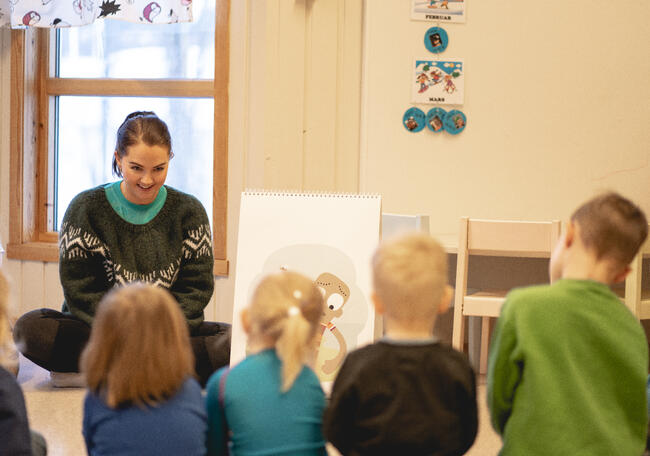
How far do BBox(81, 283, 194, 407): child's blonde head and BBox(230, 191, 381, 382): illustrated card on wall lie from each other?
1.20 meters

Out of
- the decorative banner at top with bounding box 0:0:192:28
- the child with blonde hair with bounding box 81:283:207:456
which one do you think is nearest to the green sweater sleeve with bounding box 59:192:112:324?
the decorative banner at top with bounding box 0:0:192:28

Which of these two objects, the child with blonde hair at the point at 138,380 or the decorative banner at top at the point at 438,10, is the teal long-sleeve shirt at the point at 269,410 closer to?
the child with blonde hair at the point at 138,380

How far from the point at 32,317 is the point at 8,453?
1396 millimetres

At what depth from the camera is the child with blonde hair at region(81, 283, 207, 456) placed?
1367 mm

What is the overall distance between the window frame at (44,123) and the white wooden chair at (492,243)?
4.22 feet

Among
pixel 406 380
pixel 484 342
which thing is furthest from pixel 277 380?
pixel 484 342

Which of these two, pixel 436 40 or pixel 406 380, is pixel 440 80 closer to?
pixel 436 40

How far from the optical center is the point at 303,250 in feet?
Answer: 8.72

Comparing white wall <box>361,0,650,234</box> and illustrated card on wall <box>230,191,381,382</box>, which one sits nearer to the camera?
illustrated card on wall <box>230,191,381,382</box>

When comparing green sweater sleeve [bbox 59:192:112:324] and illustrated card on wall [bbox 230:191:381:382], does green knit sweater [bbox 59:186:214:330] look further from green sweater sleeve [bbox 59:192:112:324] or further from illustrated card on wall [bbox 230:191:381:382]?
illustrated card on wall [bbox 230:191:381:382]

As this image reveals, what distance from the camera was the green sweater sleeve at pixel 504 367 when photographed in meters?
1.53

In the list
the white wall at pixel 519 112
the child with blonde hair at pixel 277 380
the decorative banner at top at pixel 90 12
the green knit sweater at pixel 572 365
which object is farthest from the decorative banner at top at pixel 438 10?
the child with blonde hair at pixel 277 380

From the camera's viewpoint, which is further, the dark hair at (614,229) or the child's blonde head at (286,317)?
the dark hair at (614,229)

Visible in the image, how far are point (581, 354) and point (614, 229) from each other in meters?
0.26
